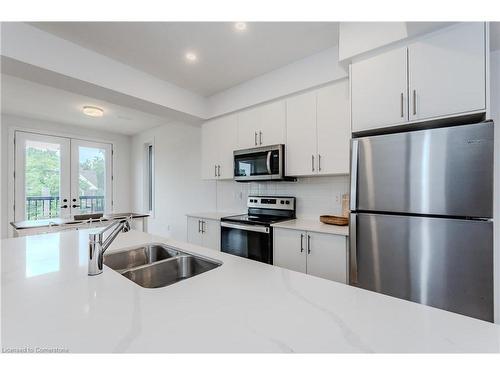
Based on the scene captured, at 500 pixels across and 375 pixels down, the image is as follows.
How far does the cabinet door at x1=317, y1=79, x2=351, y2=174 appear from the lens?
7.14 ft

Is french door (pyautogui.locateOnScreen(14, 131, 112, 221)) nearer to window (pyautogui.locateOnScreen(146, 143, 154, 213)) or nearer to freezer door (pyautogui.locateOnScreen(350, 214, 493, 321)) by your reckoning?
window (pyautogui.locateOnScreen(146, 143, 154, 213))

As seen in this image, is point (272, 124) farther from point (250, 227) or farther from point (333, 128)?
point (250, 227)

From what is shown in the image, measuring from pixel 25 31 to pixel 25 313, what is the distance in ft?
7.20

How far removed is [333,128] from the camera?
2.25 m

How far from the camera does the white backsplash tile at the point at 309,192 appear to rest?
2.57 metres

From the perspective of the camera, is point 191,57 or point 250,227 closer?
point 191,57

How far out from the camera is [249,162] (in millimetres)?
2844

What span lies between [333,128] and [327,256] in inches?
46.2

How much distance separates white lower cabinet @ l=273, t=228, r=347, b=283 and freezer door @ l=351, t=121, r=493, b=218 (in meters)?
0.46

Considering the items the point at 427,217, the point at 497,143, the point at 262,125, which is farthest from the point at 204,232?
the point at 497,143
